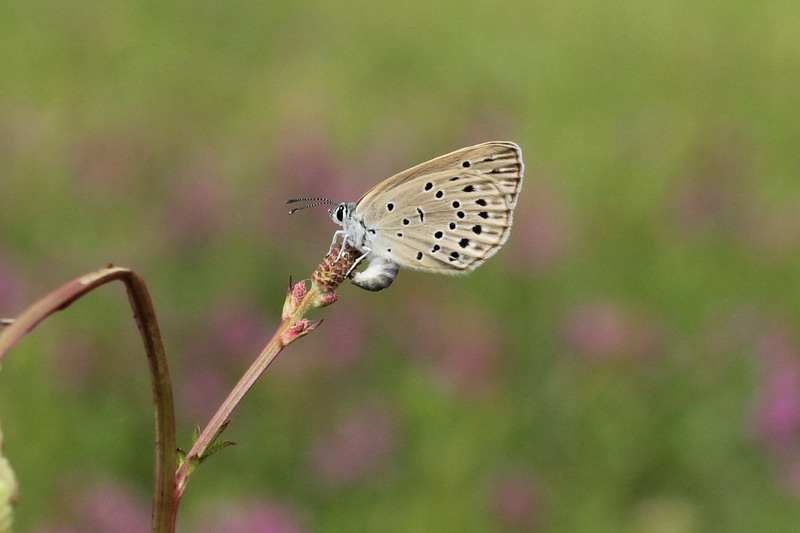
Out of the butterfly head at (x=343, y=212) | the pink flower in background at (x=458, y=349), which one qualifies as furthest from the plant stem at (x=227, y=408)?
the pink flower in background at (x=458, y=349)

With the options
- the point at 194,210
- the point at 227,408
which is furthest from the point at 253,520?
the point at 227,408

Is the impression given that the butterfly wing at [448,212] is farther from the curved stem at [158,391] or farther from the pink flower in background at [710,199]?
the pink flower in background at [710,199]

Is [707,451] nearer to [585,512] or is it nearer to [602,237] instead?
[585,512]

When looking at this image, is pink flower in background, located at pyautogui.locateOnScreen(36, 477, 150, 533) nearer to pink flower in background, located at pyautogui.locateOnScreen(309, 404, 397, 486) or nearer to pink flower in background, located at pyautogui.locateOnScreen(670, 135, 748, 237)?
pink flower in background, located at pyautogui.locateOnScreen(309, 404, 397, 486)

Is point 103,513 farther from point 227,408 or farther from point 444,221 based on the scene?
point 227,408

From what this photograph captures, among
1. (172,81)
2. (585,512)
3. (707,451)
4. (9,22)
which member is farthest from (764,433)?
(9,22)

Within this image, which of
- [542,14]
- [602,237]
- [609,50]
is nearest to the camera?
[602,237]

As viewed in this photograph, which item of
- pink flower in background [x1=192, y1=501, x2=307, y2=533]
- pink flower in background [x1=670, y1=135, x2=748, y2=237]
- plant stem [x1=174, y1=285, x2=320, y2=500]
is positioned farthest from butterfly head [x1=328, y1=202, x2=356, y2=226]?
pink flower in background [x1=670, y1=135, x2=748, y2=237]
